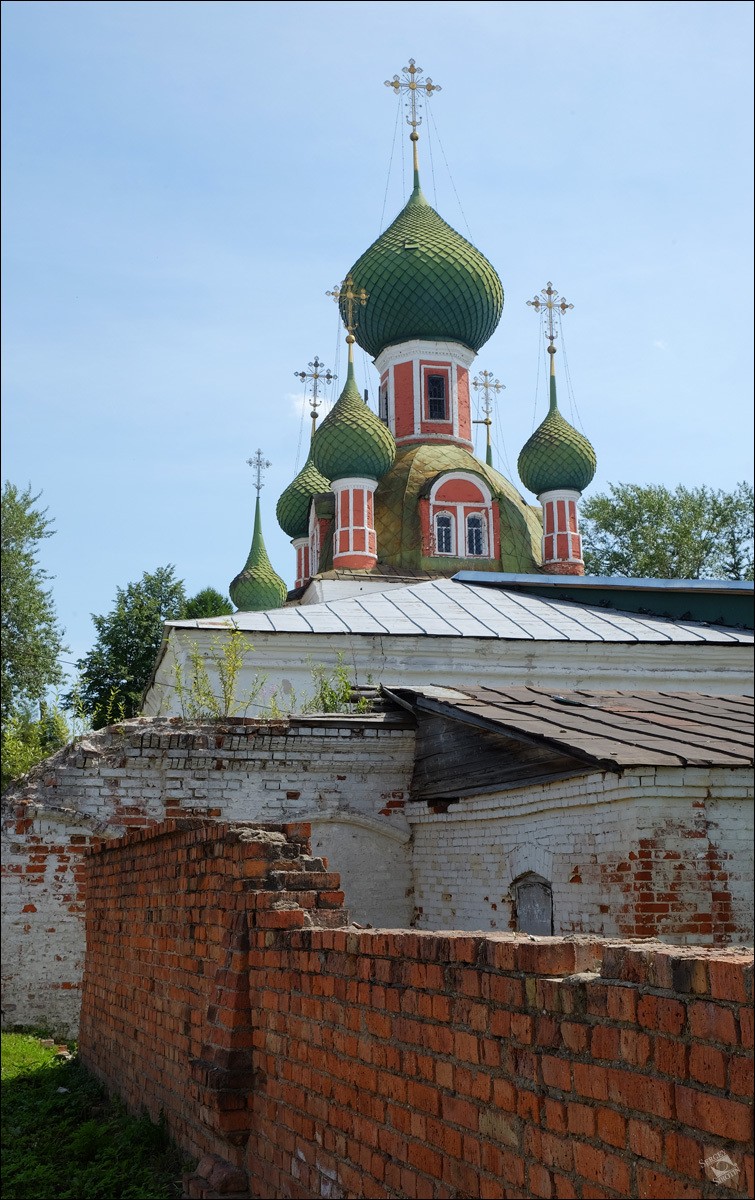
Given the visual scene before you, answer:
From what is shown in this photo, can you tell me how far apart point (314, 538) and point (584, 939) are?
24702 millimetres

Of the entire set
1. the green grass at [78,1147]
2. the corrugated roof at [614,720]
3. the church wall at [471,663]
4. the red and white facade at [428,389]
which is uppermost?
the red and white facade at [428,389]

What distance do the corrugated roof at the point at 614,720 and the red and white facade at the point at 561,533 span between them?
1604 centimetres

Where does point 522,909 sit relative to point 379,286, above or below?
below

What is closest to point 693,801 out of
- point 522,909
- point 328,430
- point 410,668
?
point 522,909

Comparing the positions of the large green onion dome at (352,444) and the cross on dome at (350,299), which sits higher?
the cross on dome at (350,299)

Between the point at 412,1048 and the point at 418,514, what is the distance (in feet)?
70.4

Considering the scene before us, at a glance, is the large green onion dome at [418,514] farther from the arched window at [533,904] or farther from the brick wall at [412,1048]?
the brick wall at [412,1048]

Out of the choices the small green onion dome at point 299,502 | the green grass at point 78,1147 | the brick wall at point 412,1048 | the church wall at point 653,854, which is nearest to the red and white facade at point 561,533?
the small green onion dome at point 299,502

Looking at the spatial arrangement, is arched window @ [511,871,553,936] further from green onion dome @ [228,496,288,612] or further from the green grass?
green onion dome @ [228,496,288,612]

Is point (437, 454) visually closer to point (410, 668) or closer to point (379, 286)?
point (379, 286)

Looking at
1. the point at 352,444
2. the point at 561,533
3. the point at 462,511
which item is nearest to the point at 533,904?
the point at 352,444

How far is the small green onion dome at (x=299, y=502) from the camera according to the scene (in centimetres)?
3097

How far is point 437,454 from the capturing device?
84.1ft

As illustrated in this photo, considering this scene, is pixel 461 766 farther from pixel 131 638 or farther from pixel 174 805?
pixel 131 638
